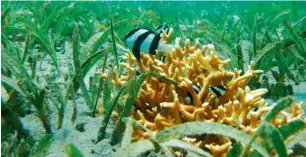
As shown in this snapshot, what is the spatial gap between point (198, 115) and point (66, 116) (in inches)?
48.7

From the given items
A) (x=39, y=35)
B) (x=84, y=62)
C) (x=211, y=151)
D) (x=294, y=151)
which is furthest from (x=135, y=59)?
(x=39, y=35)

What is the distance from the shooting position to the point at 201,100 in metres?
2.63

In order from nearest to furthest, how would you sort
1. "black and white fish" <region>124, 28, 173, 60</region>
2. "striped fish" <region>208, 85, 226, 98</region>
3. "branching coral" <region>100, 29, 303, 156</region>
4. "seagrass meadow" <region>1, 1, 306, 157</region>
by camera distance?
"seagrass meadow" <region>1, 1, 306, 157</region>, "branching coral" <region>100, 29, 303, 156</region>, "striped fish" <region>208, 85, 226, 98</region>, "black and white fish" <region>124, 28, 173, 60</region>

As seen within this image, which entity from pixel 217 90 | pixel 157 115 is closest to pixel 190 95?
pixel 217 90

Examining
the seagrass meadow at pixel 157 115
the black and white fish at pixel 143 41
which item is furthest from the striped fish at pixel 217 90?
the black and white fish at pixel 143 41

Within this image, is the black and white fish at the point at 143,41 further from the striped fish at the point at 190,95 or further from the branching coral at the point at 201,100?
the striped fish at the point at 190,95

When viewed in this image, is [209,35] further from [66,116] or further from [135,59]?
[66,116]

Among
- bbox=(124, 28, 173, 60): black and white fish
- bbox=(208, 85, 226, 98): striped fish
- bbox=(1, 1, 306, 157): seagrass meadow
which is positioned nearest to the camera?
bbox=(1, 1, 306, 157): seagrass meadow

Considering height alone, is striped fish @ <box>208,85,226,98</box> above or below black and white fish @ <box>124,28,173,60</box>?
below

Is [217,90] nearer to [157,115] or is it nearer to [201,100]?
[201,100]

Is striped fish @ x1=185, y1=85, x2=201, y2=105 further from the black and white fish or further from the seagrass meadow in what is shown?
the black and white fish

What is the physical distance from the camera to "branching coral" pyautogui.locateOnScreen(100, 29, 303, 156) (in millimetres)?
2273

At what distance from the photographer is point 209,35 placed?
4824mm

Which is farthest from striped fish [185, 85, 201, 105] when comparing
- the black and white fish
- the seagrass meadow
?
the black and white fish
